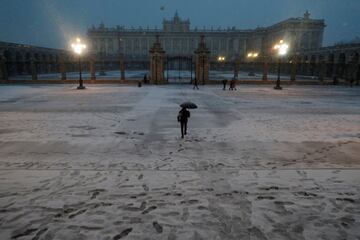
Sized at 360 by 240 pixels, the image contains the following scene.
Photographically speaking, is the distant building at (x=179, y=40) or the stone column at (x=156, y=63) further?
A: the distant building at (x=179, y=40)

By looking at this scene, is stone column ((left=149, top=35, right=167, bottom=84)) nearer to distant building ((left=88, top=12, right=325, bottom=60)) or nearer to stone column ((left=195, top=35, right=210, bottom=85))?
stone column ((left=195, top=35, right=210, bottom=85))

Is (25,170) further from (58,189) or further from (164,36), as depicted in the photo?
(164,36)

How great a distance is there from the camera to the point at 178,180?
7430mm

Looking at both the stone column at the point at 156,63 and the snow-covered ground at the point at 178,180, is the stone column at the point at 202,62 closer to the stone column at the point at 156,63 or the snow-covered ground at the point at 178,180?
the stone column at the point at 156,63

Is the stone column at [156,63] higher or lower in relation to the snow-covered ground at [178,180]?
higher

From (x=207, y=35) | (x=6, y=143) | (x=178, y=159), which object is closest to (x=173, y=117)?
(x=178, y=159)

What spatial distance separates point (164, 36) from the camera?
10694 centimetres

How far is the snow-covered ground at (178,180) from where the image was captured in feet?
17.9

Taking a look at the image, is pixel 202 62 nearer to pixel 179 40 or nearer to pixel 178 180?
pixel 178 180

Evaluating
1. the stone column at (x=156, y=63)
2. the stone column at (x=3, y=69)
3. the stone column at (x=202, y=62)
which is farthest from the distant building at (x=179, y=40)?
the stone column at (x=156, y=63)

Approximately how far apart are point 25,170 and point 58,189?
6.07 ft

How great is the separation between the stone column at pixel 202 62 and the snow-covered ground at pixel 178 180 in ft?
81.3

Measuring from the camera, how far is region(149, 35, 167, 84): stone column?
3731 centimetres

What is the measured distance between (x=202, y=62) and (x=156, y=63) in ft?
20.4
